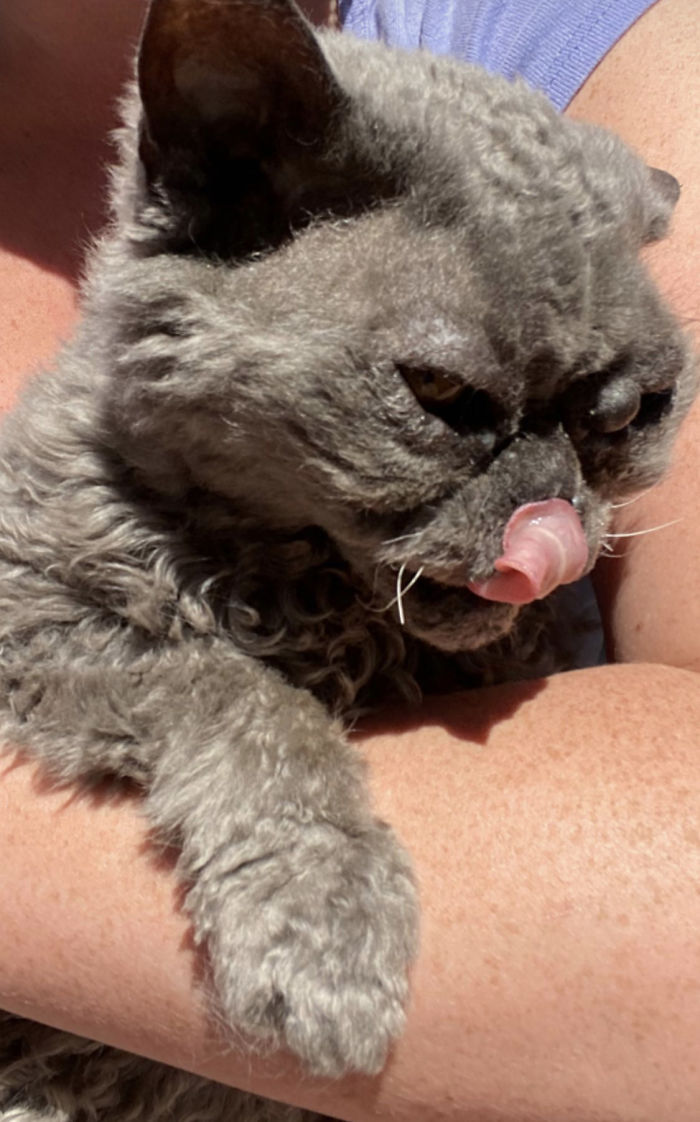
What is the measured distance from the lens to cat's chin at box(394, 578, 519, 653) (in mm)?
1016

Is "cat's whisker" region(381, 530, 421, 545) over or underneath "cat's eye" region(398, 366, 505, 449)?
underneath

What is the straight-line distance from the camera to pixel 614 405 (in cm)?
97

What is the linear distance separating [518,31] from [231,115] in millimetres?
795

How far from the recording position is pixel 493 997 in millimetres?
877

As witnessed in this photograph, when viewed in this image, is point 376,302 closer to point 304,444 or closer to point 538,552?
point 304,444

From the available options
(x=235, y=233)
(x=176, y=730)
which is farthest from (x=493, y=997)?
(x=235, y=233)

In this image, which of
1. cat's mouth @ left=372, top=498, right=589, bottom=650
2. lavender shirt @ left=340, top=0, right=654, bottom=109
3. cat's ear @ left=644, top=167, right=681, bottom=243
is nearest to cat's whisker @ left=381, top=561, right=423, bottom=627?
cat's mouth @ left=372, top=498, right=589, bottom=650

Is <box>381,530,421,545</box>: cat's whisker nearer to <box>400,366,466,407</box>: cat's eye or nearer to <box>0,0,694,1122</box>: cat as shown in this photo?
<box>0,0,694,1122</box>: cat

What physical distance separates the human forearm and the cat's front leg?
0.03 m

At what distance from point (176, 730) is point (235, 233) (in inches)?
19.5

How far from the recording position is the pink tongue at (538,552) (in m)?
0.88

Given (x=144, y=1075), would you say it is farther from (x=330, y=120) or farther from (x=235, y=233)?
(x=330, y=120)

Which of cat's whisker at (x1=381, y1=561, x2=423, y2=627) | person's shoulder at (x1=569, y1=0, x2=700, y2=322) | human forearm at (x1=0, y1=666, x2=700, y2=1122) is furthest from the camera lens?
person's shoulder at (x1=569, y1=0, x2=700, y2=322)

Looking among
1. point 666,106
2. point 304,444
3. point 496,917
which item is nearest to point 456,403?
point 304,444
